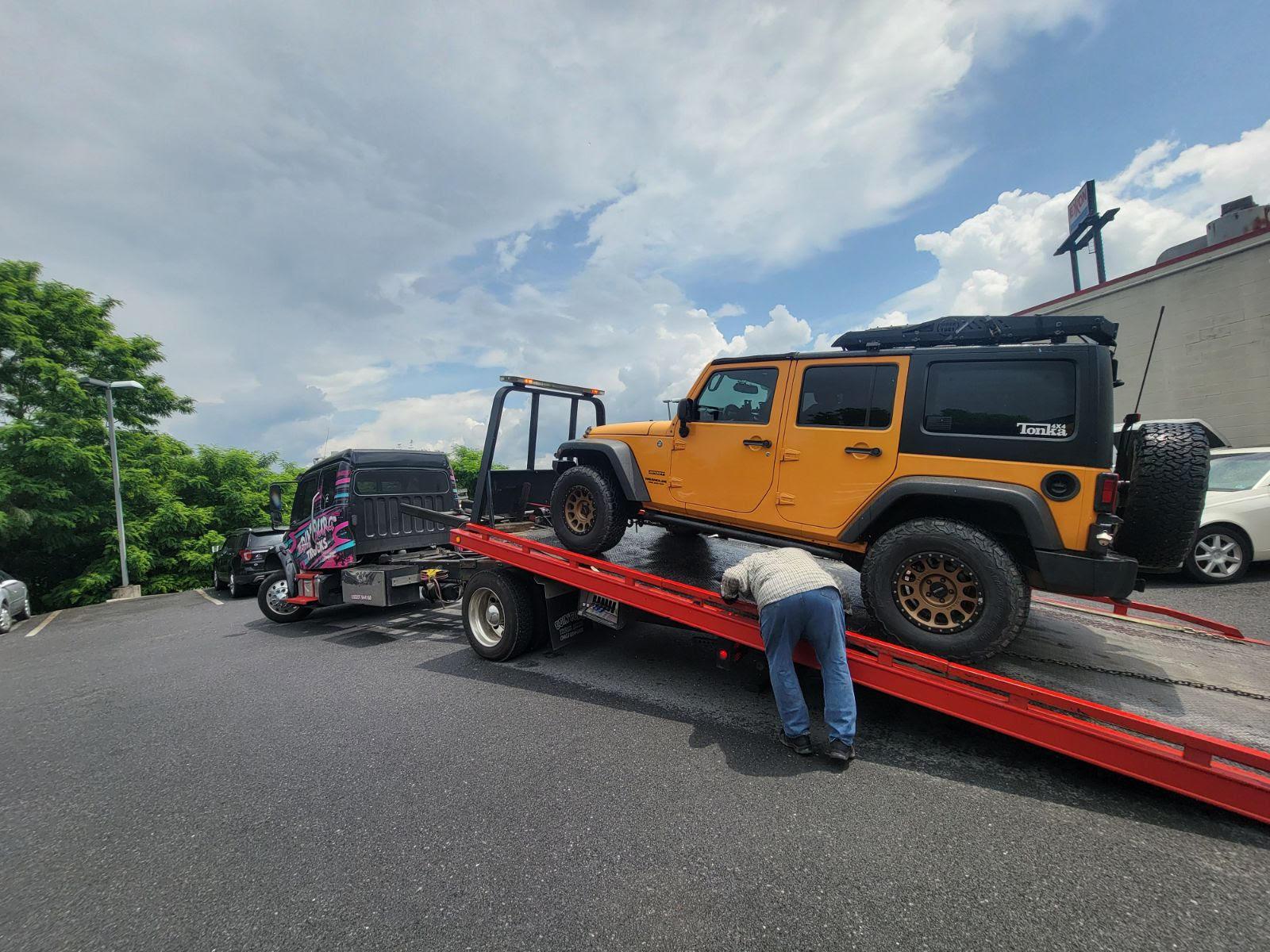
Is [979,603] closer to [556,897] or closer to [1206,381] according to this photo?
[556,897]

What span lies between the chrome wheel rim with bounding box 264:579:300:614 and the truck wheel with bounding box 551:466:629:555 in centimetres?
585

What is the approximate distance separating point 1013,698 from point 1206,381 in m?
13.7

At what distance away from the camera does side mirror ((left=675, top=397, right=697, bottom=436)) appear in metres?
4.34

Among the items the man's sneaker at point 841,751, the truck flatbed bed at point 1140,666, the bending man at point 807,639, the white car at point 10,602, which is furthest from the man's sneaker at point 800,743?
the white car at point 10,602

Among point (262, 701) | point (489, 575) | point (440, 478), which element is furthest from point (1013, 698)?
point (440, 478)

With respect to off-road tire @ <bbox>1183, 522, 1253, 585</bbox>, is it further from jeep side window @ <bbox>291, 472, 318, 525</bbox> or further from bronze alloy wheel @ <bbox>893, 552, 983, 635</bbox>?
jeep side window @ <bbox>291, 472, 318, 525</bbox>

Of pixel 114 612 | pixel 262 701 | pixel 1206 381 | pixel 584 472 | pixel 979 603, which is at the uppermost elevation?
pixel 1206 381

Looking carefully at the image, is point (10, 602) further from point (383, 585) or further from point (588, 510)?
point (588, 510)

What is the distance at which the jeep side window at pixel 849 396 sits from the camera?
3.55 meters

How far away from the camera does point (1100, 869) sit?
88.4 inches

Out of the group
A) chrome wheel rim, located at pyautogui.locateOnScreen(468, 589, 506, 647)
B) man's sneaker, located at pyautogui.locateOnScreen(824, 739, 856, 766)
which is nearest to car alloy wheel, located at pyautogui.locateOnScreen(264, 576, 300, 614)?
chrome wheel rim, located at pyautogui.locateOnScreen(468, 589, 506, 647)

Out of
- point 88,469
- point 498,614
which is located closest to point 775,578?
point 498,614

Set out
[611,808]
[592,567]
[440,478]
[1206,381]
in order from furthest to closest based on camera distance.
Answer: [1206,381] < [440,478] < [592,567] < [611,808]

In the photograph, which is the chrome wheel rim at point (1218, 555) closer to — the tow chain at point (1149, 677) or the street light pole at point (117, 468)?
the tow chain at point (1149, 677)
